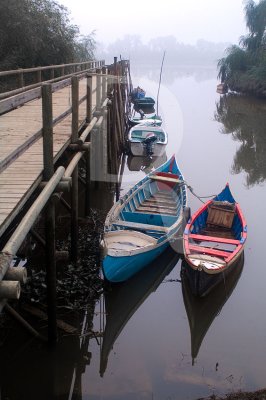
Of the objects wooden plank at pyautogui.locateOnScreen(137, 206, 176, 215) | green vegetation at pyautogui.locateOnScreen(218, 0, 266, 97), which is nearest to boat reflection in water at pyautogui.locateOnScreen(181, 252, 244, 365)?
wooden plank at pyautogui.locateOnScreen(137, 206, 176, 215)

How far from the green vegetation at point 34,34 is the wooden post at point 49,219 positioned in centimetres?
902

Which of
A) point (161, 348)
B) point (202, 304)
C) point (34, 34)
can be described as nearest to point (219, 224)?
point (202, 304)

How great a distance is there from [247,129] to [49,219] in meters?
21.6

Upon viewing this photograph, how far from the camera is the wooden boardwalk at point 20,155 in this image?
403 cm

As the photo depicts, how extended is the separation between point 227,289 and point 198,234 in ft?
4.96

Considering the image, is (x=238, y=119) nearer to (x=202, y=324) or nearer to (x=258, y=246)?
(x=258, y=246)

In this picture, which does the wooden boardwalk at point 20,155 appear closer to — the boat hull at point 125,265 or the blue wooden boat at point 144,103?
the boat hull at point 125,265

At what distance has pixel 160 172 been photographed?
11.7 meters

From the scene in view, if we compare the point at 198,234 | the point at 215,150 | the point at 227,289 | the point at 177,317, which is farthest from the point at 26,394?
the point at 215,150

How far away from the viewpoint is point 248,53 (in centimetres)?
4275

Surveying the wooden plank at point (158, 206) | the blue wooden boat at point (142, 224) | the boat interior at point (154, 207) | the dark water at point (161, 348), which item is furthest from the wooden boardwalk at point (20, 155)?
the wooden plank at point (158, 206)

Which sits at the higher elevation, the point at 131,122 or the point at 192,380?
the point at 131,122

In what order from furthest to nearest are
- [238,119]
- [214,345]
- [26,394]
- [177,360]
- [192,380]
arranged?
[238,119] → [214,345] → [177,360] → [192,380] → [26,394]

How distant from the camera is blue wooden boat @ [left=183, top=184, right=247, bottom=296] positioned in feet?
24.2
